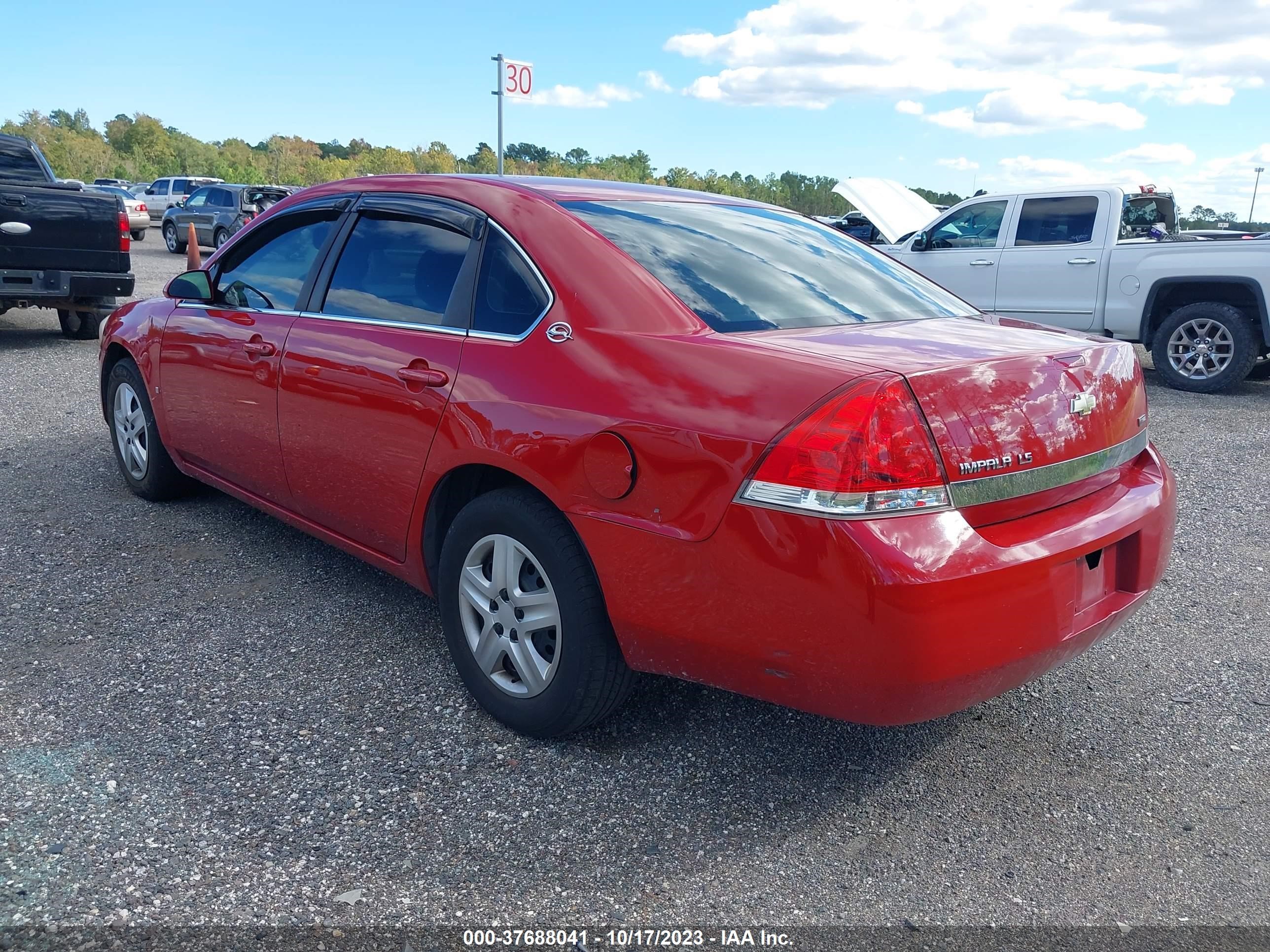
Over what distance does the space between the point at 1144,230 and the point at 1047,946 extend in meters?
10.0

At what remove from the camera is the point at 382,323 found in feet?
11.1

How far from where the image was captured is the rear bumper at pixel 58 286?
933 cm

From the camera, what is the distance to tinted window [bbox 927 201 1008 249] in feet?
35.0

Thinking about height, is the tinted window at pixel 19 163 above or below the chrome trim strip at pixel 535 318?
above

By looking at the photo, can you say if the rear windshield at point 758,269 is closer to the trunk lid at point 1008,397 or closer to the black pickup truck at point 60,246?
the trunk lid at point 1008,397

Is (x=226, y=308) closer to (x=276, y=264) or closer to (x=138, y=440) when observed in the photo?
(x=276, y=264)

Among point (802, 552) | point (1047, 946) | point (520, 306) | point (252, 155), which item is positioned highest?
point (252, 155)

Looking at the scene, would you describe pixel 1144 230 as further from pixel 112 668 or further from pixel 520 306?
pixel 112 668

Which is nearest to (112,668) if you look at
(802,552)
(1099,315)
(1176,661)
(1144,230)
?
(802,552)

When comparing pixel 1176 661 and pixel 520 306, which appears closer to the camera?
pixel 520 306

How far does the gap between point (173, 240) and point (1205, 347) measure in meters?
23.6

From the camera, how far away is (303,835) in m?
2.54

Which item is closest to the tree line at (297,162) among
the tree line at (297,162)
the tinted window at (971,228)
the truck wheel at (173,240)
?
the tree line at (297,162)

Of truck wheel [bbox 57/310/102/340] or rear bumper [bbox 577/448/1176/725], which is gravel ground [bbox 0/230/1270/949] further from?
truck wheel [bbox 57/310/102/340]
